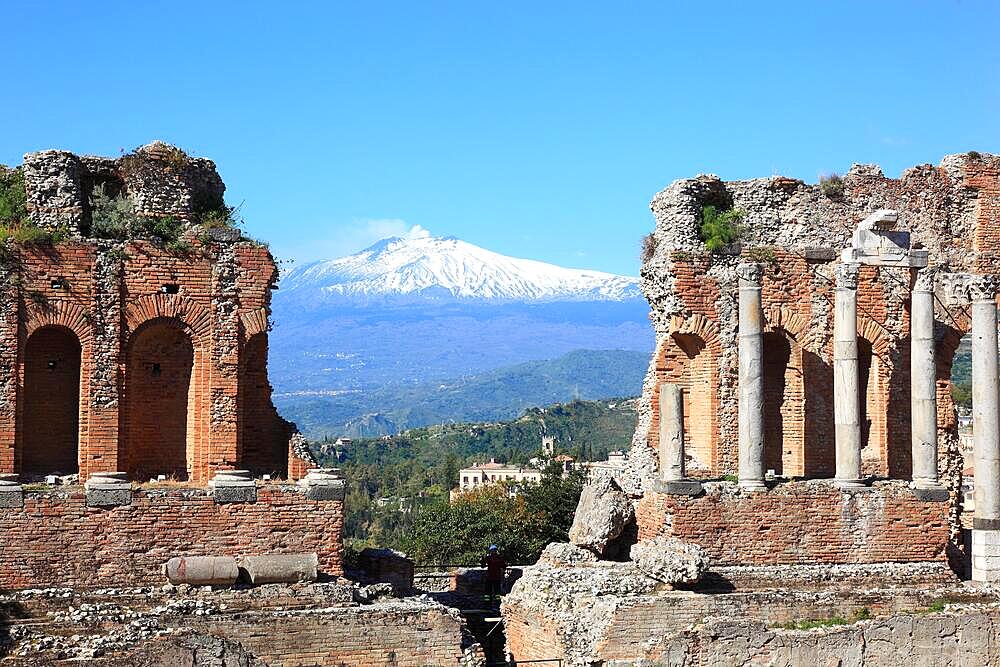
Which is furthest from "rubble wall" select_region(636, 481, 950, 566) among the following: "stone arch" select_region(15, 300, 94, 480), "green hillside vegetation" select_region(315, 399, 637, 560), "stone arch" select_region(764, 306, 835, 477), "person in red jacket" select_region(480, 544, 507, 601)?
"green hillside vegetation" select_region(315, 399, 637, 560)

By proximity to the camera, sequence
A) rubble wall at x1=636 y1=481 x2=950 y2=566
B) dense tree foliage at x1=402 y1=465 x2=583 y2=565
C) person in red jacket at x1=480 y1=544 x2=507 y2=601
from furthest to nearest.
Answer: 1. dense tree foliage at x1=402 y1=465 x2=583 y2=565
2. person in red jacket at x1=480 y1=544 x2=507 y2=601
3. rubble wall at x1=636 y1=481 x2=950 y2=566

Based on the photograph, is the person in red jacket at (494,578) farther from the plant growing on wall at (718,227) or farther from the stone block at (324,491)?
the plant growing on wall at (718,227)

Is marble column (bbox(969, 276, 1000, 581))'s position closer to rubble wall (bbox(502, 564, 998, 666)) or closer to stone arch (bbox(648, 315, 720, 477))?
rubble wall (bbox(502, 564, 998, 666))

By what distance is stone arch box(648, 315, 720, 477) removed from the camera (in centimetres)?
2831

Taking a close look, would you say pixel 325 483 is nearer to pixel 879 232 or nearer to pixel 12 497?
pixel 12 497

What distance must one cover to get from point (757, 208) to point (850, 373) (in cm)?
487

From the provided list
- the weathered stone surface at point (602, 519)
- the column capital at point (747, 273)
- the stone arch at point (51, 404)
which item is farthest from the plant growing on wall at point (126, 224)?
the column capital at point (747, 273)

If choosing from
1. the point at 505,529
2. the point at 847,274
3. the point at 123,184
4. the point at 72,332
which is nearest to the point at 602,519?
the point at 847,274

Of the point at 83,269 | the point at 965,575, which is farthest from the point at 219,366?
the point at 965,575

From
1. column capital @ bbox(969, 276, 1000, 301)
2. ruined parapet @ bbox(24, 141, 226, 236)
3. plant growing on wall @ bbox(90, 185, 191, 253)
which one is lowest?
column capital @ bbox(969, 276, 1000, 301)

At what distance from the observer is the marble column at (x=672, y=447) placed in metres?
Answer: 25.4

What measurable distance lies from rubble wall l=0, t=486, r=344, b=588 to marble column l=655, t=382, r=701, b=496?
6.50 m

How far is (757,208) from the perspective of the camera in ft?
98.5

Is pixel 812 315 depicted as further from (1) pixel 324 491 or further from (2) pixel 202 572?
(2) pixel 202 572
